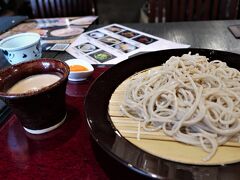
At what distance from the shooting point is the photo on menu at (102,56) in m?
1.07

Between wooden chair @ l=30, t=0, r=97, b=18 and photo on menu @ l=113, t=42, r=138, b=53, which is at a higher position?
wooden chair @ l=30, t=0, r=97, b=18

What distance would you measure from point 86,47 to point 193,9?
0.92m

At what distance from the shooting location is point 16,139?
2.15 ft

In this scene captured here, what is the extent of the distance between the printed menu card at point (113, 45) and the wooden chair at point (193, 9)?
49 centimetres

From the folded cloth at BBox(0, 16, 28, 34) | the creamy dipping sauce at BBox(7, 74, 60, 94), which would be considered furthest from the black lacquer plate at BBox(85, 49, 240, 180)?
the folded cloth at BBox(0, 16, 28, 34)

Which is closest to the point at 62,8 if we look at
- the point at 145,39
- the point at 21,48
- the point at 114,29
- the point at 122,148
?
the point at 114,29

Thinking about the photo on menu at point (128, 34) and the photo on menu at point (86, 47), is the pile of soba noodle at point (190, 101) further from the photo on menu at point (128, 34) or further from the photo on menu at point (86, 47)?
the photo on menu at point (128, 34)

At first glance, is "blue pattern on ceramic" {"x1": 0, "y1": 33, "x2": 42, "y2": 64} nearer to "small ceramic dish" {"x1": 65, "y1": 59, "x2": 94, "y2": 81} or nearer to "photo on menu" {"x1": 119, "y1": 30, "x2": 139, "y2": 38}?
"small ceramic dish" {"x1": 65, "y1": 59, "x2": 94, "y2": 81}

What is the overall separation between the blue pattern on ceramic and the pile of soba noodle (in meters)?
0.43

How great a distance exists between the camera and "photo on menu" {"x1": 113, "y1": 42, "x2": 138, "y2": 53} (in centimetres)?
114

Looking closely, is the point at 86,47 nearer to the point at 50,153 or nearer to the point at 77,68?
the point at 77,68

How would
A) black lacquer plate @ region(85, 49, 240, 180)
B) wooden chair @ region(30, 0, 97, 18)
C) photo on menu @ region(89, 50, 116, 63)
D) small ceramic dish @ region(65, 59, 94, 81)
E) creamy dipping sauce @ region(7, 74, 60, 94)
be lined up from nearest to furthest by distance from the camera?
1. black lacquer plate @ region(85, 49, 240, 180)
2. creamy dipping sauce @ region(7, 74, 60, 94)
3. small ceramic dish @ region(65, 59, 94, 81)
4. photo on menu @ region(89, 50, 116, 63)
5. wooden chair @ region(30, 0, 97, 18)

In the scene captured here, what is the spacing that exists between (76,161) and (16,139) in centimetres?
18

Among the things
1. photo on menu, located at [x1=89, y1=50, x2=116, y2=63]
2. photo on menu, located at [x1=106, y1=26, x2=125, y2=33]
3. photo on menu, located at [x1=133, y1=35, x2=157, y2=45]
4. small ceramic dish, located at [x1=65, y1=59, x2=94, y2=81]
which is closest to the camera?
small ceramic dish, located at [x1=65, y1=59, x2=94, y2=81]
